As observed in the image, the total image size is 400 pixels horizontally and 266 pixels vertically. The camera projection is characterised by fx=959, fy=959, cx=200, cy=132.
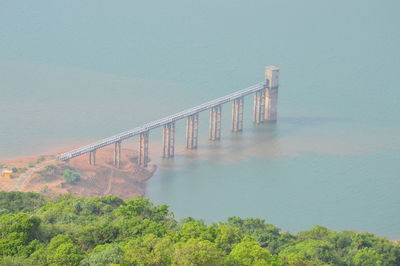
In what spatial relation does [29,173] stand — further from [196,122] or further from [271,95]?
[271,95]

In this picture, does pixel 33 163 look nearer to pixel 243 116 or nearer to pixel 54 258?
pixel 243 116

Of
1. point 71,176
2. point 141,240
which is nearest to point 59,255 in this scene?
point 141,240

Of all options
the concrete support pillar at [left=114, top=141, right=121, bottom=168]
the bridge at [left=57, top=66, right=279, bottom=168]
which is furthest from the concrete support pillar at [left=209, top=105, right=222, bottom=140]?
the concrete support pillar at [left=114, top=141, right=121, bottom=168]

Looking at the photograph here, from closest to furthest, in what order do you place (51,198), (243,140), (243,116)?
(51,198) → (243,140) → (243,116)

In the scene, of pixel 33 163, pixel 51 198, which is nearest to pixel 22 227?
pixel 51 198

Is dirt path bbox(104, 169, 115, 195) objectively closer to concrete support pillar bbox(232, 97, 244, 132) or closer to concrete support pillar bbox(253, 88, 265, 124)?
concrete support pillar bbox(232, 97, 244, 132)

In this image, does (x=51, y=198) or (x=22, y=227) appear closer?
(x=22, y=227)
